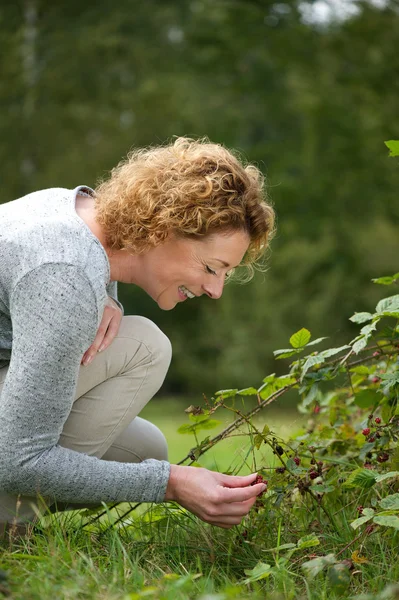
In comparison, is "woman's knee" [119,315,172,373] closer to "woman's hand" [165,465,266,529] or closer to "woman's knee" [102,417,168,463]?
"woman's knee" [102,417,168,463]

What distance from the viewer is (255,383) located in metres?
17.1

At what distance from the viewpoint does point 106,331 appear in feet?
8.08

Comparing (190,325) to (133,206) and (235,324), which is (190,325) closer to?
(235,324)

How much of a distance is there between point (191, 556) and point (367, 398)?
0.74 meters

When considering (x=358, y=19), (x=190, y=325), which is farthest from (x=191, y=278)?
(x=190, y=325)

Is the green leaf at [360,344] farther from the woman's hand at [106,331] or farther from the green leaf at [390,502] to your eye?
the woman's hand at [106,331]

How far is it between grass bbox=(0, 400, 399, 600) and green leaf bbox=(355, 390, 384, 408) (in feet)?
0.92

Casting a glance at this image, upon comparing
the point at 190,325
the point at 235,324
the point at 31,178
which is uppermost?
the point at 31,178

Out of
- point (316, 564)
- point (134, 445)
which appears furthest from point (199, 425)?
point (316, 564)

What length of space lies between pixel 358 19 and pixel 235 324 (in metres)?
6.87

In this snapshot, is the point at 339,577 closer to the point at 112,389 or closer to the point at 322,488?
the point at 322,488

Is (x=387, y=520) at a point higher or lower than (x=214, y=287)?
lower

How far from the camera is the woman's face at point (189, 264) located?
2.39 meters

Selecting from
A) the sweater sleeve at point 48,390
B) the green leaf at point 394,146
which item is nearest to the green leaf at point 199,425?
the sweater sleeve at point 48,390
